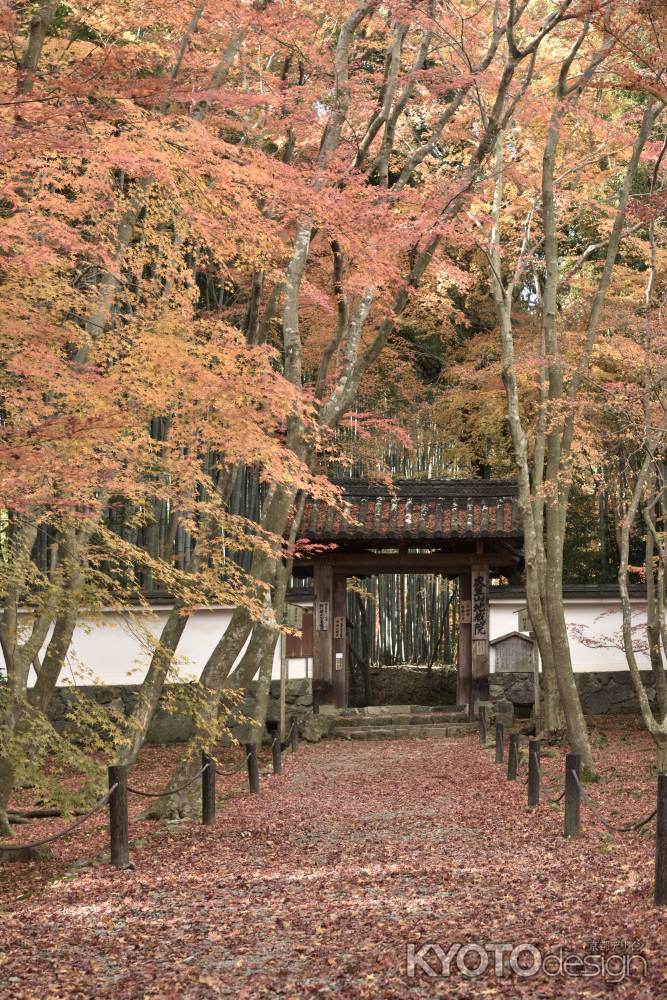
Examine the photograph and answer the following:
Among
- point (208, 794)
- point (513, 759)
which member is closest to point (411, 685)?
point (513, 759)

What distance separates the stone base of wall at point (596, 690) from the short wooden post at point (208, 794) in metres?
9.83

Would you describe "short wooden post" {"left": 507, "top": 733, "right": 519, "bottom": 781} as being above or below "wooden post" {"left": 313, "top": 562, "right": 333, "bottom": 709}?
below

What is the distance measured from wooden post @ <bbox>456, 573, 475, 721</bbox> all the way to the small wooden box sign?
2497 mm

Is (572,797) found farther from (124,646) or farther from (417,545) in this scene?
(417,545)

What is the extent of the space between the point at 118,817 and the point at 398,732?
10514 mm

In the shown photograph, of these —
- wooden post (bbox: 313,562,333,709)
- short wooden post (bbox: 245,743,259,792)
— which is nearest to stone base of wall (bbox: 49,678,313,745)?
wooden post (bbox: 313,562,333,709)

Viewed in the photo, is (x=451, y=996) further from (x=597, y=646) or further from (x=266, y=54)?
(x=597, y=646)

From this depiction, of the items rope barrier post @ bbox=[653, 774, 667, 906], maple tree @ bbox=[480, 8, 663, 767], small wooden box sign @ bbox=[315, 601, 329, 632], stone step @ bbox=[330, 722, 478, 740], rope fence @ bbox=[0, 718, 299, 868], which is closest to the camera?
rope barrier post @ bbox=[653, 774, 667, 906]

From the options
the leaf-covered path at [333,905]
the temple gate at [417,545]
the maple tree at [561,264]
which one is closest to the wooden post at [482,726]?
the temple gate at [417,545]

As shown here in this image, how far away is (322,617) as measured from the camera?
1848 cm

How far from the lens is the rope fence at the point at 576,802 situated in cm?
578

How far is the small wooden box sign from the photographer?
1842cm

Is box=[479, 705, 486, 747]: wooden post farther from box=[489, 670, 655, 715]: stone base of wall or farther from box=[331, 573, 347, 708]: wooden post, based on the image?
box=[331, 573, 347, 708]: wooden post

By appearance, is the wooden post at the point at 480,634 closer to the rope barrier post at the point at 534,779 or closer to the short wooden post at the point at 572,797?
the rope barrier post at the point at 534,779
